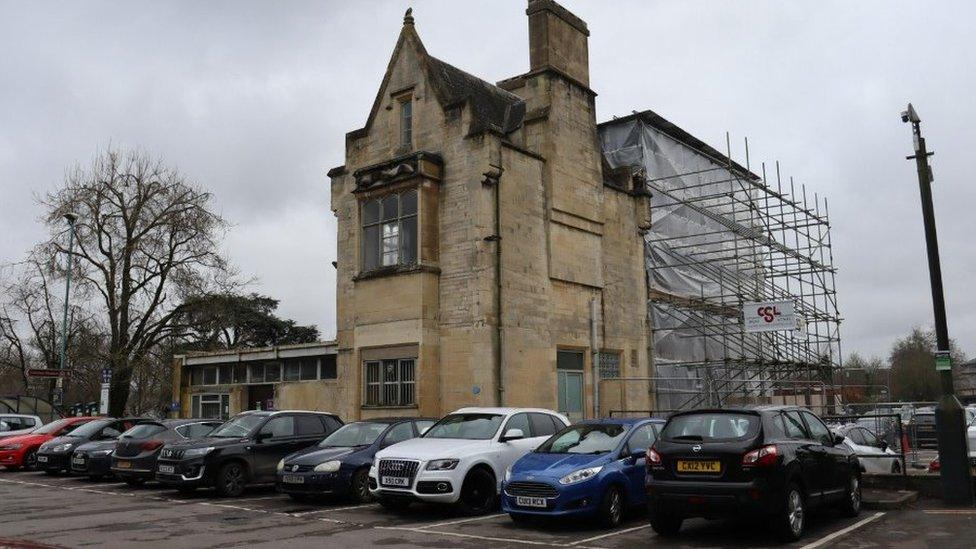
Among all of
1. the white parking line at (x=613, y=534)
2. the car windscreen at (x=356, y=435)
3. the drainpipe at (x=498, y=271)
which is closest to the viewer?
the white parking line at (x=613, y=534)

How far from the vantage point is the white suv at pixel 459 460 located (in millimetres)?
12555

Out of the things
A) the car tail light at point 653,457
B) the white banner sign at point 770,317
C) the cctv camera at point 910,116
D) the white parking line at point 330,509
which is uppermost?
the cctv camera at point 910,116

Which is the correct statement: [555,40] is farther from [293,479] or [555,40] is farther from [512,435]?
[293,479]

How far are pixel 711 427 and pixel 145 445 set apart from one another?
12.7 m

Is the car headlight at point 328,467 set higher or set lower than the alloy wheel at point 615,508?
higher

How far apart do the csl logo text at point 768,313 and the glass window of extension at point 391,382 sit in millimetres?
10782

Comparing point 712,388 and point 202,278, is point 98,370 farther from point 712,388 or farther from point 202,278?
point 712,388

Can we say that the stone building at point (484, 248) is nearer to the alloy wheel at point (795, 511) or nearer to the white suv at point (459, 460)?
the white suv at point (459, 460)

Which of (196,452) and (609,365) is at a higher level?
(609,365)

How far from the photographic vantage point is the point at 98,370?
3816 cm

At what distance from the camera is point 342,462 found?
14.4m

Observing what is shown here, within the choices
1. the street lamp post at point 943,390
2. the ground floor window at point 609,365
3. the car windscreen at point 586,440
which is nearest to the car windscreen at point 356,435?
the car windscreen at point 586,440

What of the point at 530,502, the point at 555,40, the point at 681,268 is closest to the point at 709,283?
the point at 681,268

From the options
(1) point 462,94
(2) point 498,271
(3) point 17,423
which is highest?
(1) point 462,94
